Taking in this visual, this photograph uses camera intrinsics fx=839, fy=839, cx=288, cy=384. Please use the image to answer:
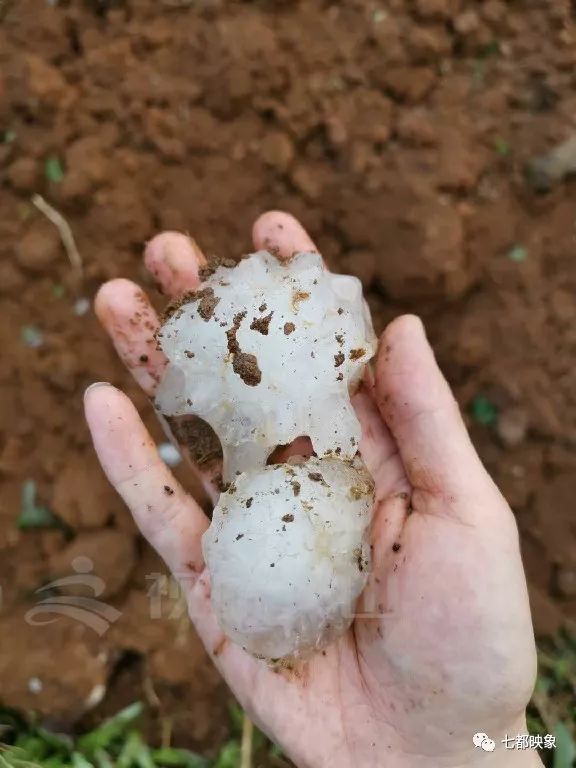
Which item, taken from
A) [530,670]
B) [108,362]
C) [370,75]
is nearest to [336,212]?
[370,75]

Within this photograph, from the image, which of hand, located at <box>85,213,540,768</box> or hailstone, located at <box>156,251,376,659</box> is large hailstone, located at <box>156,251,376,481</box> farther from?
hand, located at <box>85,213,540,768</box>

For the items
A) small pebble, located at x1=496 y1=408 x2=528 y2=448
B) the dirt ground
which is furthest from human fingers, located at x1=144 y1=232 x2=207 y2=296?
small pebble, located at x1=496 y1=408 x2=528 y2=448

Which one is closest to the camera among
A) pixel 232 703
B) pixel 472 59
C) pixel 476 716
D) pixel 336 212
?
pixel 476 716

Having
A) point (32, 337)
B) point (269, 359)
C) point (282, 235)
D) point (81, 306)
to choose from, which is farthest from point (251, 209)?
point (269, 359)

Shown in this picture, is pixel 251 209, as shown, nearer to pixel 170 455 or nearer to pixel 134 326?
pixel 134 326

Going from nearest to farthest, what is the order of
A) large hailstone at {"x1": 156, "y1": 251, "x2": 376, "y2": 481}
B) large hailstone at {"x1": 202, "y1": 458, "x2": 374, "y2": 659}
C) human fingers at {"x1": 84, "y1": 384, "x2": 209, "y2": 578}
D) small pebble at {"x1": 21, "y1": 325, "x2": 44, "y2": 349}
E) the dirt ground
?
large hailstone at {"x1": 202, "y1": 458, "x2": 374, "y2": 659}
large hailstone at {"x1": 156, "y1": 251, "x2": 376, "y2": 481}
human fingers at {"x1": 84, "y1": 384, "x2": 209, "y2": 578}
the dirt ground
small pebble at {"x1": 21, "y1": 325, "x2": 44, "y2": 349}

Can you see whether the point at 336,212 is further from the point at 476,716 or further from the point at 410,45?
the point at 476,716
